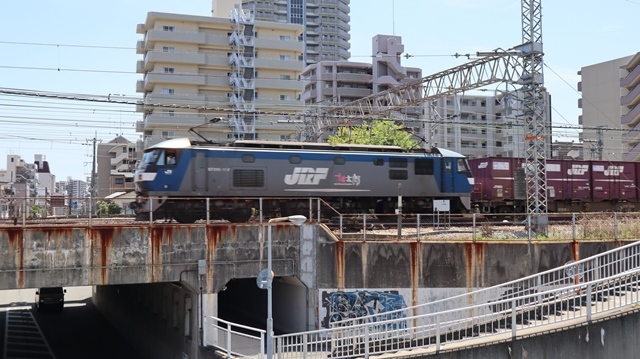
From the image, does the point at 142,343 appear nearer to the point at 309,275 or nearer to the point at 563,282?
the point at 309,275

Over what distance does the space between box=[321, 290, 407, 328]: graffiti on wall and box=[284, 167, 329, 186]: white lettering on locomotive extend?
6.90 m

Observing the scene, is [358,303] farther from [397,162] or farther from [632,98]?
[632,98]

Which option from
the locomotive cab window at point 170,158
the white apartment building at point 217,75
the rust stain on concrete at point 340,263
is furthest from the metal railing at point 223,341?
the white apartment building at point 217,75

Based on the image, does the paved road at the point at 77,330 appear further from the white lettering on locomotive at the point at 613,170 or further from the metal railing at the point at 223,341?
the white lettering on locomotive at the point at 613,170

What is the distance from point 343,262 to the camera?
875 inches

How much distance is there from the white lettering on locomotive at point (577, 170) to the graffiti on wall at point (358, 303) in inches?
988

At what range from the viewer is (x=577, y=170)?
1656 inches

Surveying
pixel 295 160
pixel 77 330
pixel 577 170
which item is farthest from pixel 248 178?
pixel 577 170

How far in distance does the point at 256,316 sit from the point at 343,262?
708 cm

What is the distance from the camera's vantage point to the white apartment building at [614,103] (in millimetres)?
71062

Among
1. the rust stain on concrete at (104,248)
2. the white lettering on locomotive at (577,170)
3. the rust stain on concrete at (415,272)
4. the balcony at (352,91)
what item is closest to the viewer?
the rust stain on concrete at (104,248)

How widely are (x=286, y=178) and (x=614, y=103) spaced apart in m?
67.2

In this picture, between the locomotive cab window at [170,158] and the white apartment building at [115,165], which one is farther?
the white apartment building at [115,165]

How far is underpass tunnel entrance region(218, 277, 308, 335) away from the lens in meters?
23.0
